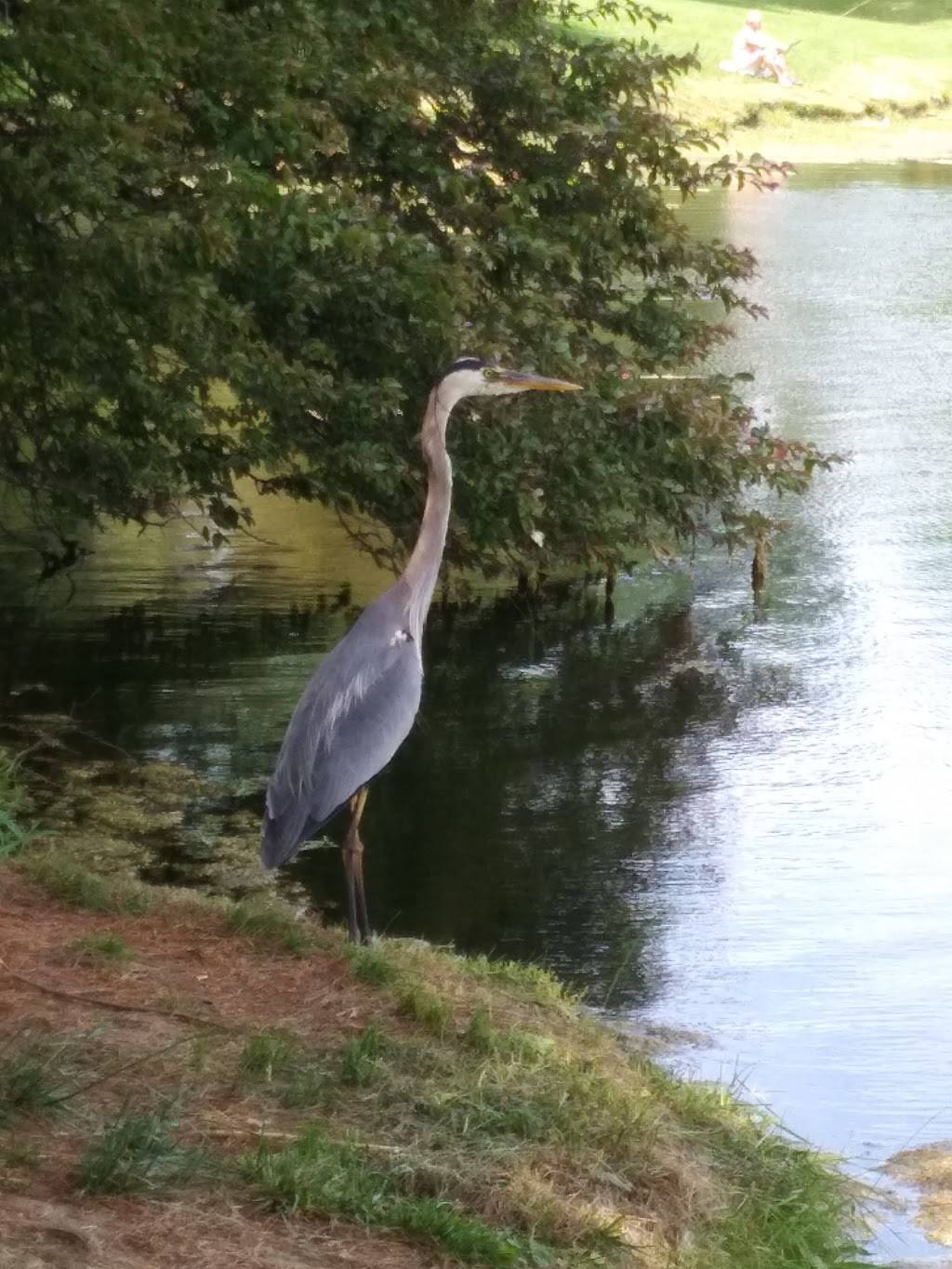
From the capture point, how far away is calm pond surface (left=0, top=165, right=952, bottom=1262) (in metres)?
7.65

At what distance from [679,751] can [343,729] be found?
13.7 ft

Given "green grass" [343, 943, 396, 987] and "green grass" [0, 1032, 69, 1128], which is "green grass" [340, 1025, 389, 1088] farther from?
"green grass" [0, 1032, 69, 1128]

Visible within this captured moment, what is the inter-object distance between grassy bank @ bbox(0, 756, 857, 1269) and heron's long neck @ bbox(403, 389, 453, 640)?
1333mm

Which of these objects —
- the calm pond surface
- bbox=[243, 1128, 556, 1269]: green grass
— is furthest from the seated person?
bbox=[243, 1128, 556, 1269]: green grass

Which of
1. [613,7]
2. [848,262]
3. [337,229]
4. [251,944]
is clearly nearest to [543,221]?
[613,7]

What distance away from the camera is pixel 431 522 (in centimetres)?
731

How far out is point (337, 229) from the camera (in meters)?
9.59

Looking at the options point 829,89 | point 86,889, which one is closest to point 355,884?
point 86,889

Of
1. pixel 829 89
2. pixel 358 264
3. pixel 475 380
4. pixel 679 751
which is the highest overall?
pixel 829 89

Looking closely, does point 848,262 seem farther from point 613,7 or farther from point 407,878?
point 407,878

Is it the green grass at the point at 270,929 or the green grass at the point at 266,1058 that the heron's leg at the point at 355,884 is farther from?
the green grass at the point at 266,1058

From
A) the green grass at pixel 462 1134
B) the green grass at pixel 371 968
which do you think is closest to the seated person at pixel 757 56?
the green grass at pixel 371 968

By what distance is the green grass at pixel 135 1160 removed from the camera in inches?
167

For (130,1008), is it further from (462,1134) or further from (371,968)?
(462,1134)
